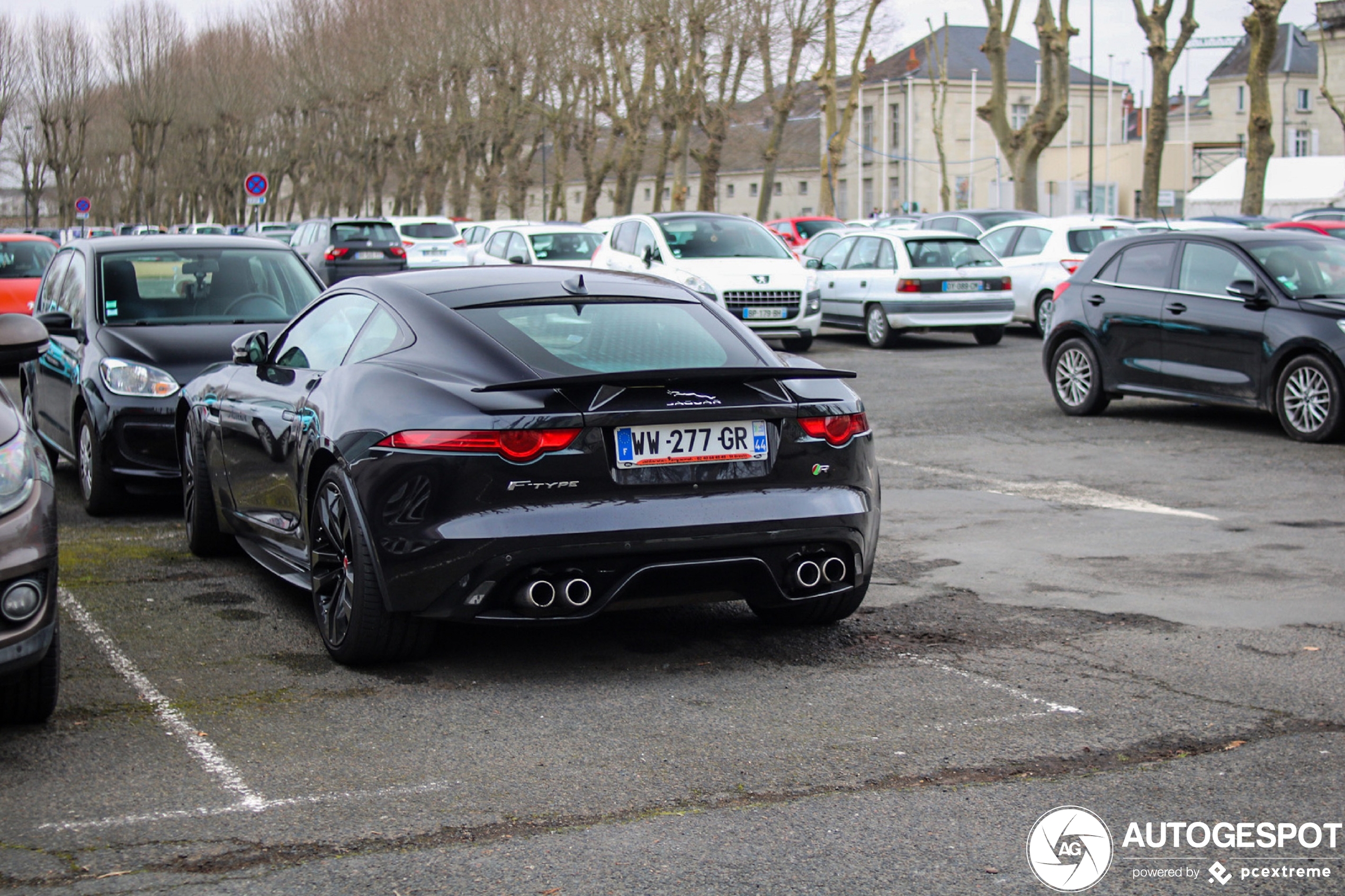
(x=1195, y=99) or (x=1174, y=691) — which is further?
(x=1195, y=99)

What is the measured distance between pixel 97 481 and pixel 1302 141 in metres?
102

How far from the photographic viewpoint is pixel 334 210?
96000 mm

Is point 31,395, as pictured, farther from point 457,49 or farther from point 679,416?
point 457,49

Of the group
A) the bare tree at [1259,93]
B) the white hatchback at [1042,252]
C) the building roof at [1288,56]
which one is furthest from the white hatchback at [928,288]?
the building roof at [1288,56]

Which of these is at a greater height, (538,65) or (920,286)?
(538,65)

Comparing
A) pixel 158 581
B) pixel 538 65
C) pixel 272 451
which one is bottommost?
pixel 158 581

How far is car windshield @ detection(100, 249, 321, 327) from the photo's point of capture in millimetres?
10023

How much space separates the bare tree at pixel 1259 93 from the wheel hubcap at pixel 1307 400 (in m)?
20.0

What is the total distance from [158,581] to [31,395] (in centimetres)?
461

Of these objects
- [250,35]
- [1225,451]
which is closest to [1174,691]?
[1225,451]

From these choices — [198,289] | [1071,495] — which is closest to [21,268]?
[198,289]

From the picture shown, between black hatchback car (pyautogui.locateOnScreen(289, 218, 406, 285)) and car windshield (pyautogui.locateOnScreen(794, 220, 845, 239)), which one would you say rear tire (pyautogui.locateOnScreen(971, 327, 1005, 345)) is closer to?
black hatchback car (pyautogui.locateOnScreen(289, 218, 406, 285))

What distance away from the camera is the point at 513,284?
6.19 metres

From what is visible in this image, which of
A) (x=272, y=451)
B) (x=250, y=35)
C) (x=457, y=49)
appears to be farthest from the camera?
(x=250, y=35)
